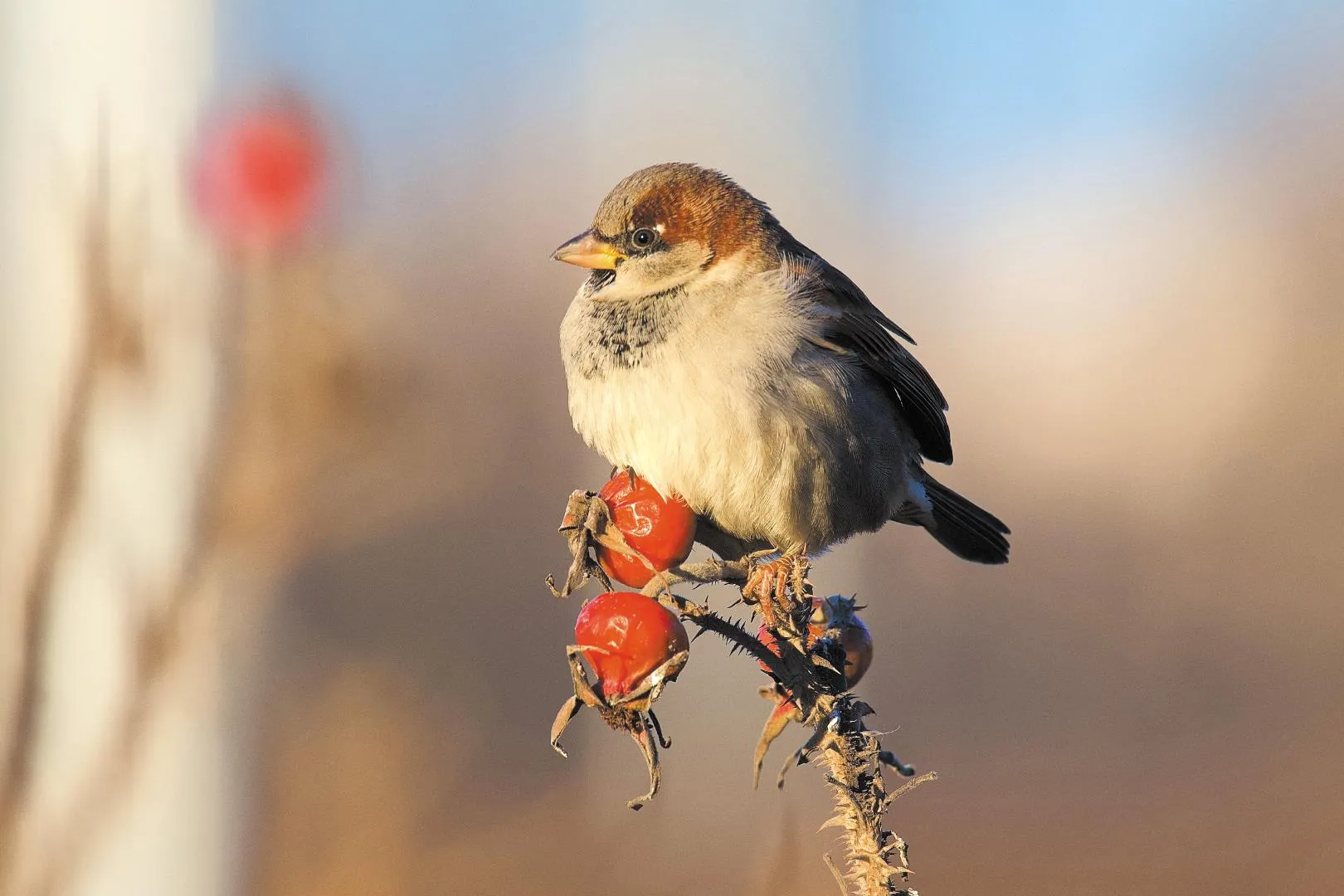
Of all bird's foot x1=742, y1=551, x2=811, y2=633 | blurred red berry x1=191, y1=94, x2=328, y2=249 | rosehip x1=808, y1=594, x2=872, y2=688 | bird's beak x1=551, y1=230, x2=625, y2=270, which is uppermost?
blurred red berry x1=191, y1=94, x2=328, y2=249

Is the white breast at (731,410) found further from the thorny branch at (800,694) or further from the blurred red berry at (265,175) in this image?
the blurred red berry at (265,175)

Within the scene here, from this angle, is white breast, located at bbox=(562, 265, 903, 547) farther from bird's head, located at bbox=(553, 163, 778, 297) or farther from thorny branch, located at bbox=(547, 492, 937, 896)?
thorny branch, located at bbox=(547, 492, 937, 896)

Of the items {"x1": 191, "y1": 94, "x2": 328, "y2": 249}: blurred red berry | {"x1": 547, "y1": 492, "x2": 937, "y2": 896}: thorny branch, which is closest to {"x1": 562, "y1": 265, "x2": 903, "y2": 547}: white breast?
{"x1": 547, "y1": 492, "x2": 937, "y2": 896}: thorny branch

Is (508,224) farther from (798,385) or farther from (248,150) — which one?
(248,150)

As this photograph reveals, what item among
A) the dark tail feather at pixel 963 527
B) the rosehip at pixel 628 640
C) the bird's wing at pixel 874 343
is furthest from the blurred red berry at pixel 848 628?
the dark tail feather at pixel 963 527

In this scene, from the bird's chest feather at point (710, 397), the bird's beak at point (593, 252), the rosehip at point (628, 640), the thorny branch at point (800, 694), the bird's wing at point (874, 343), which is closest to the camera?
the thorny branch at point (800, 694)

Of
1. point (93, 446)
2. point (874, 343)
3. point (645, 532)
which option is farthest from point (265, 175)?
point (874, 343)

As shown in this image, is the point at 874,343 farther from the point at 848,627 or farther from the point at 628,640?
the point at 628,640
